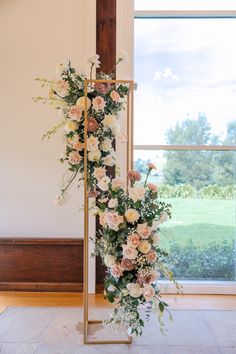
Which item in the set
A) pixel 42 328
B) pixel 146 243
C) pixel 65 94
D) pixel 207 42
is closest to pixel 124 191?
pixel 146 243

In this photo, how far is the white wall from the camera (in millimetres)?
3490

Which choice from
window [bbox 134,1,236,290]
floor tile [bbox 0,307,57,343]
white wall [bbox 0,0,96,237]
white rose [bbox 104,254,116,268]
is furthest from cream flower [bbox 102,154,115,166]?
floor tile [bbox 0,307,57,343]

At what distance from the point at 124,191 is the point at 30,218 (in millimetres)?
1600

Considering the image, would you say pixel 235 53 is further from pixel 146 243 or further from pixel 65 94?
pixel 146 243

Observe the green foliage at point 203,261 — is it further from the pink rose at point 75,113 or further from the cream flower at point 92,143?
the pink rose at point 75,113

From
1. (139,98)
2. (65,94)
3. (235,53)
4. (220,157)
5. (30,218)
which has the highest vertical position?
(235,53)

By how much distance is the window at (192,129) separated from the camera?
12.0 ft

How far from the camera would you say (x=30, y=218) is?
11.7 feet

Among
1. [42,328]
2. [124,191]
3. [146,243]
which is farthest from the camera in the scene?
[42,328]

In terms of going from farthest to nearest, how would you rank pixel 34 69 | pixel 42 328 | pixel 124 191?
pixel 34 69 → pixel 42 328 → pixel 124 191

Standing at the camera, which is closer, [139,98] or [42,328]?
[42,328]

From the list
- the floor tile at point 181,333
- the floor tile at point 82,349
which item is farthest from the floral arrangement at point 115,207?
the floor tile at point 181,333

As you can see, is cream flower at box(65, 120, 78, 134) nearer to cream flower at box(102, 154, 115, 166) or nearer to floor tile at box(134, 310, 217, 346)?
cream flower at box(102, 154, 115, 166)

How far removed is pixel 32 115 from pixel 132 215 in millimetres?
1890
